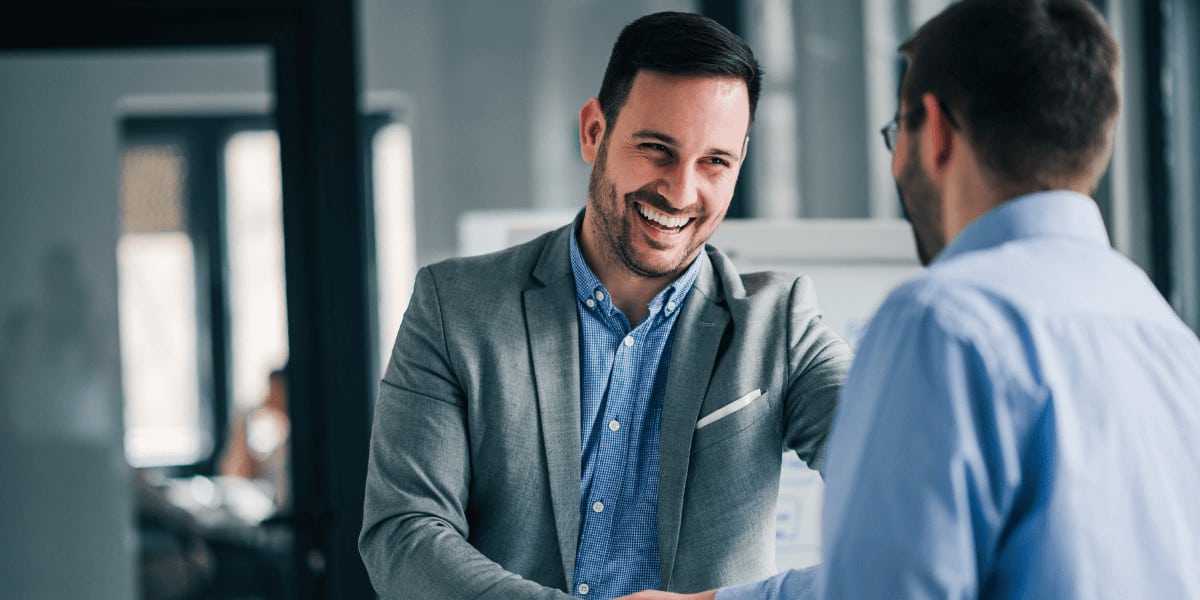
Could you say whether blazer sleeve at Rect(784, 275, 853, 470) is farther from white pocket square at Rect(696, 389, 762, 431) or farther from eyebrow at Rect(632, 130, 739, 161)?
eyebrow at Rect(632, 130, 739, 161)

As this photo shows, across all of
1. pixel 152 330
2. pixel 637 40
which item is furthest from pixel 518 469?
pixel 152 330

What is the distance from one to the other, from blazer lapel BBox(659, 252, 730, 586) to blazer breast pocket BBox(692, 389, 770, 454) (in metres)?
0.02

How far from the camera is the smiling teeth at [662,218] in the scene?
144 centimetres

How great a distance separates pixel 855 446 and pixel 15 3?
2.76 meters

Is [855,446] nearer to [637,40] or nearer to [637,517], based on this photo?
[637,517]

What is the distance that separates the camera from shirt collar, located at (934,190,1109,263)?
912 millimetres

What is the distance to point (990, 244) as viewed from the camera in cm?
92

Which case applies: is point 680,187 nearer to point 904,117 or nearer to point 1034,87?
point 904,117

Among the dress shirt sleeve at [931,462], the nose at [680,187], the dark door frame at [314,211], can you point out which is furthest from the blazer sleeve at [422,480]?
the dark door frame at [314,211]

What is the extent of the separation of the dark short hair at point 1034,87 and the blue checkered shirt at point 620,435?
60 cm

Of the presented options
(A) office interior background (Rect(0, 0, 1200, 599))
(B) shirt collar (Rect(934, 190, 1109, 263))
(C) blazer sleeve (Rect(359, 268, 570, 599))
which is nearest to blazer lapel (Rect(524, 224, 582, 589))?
(C) blazer sleeve (Rect(359, 268, 570, 599))

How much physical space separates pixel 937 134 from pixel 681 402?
1.85ft

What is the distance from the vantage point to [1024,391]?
2.72 feet

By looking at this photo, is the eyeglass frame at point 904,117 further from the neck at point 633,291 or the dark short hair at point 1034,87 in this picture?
the neck at point 633,291
